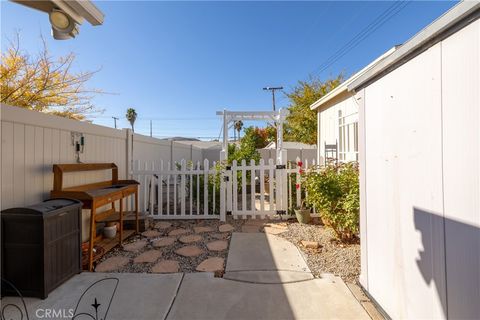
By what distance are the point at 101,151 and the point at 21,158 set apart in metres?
1.66

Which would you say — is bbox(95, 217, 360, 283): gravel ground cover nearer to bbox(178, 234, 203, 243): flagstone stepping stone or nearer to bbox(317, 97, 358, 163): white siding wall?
bbox(178, 234, 203, 243): flagstone stepping stone

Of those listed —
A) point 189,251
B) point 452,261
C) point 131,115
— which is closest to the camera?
point 452,261

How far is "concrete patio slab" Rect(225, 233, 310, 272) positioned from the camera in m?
3.02

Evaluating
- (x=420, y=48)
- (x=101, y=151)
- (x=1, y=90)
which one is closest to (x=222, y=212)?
(x=101, y=151)

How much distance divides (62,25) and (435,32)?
3319 mm

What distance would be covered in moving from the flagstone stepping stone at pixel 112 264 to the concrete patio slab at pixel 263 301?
1.04 metres

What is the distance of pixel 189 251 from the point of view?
3.59 m

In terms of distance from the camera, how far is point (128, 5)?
4.72 m

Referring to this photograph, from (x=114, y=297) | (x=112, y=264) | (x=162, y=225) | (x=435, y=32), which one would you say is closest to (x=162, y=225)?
(x=162, y=225)

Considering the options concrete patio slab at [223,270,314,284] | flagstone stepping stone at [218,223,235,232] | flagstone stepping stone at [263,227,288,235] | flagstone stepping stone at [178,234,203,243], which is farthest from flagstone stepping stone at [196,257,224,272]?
flagstone stepping stone at [263,227,288,235]

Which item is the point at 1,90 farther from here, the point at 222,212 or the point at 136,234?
the point at 222,212

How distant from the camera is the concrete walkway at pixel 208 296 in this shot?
2125 mm

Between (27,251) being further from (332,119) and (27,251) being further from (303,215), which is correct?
(332,119)

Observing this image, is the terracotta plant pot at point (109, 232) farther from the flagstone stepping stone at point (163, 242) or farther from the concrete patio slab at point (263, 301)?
the concrete patio slab at point (263, 301)
